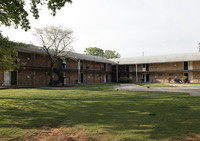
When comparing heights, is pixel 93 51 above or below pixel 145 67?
above

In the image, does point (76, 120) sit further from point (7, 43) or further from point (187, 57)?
point (187, 57)

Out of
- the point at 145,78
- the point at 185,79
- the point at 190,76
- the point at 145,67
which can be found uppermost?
the point at 145,67

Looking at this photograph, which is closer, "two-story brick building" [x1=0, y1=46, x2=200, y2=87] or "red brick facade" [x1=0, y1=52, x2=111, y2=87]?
"red brick facade" [x1=0, y1=52, x2=111, y2=87]

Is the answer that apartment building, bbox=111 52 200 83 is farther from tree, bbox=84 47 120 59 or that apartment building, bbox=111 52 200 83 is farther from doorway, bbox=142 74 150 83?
tree, bbox=84 47 120 59

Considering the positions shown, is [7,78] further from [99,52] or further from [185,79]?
[99,52]

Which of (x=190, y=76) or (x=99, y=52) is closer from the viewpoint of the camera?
(x=190, y=76)

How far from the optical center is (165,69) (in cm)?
3566

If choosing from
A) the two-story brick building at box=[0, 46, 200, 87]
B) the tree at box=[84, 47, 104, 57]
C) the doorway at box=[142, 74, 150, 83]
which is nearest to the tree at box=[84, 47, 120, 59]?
the tree at box=[84, 47, 104, 57]

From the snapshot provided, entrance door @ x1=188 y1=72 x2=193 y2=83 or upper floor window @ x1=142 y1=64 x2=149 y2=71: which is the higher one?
upper floor window @ x1=142 y1=64 x2=149 y2=71

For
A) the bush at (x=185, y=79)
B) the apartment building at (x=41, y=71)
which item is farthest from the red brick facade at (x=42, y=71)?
the bush at (x=185, y=79)

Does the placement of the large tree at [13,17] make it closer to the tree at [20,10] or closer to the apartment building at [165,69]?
the tree at [20,10]

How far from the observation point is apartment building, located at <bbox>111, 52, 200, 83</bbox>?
32.9 metres

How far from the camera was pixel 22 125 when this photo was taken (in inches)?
173

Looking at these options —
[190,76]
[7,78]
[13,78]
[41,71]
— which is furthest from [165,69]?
[7,78]
